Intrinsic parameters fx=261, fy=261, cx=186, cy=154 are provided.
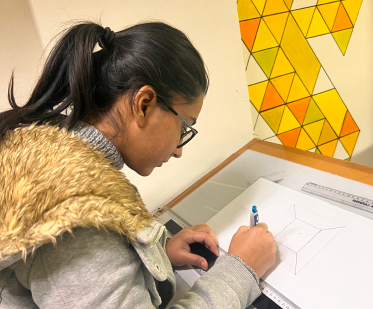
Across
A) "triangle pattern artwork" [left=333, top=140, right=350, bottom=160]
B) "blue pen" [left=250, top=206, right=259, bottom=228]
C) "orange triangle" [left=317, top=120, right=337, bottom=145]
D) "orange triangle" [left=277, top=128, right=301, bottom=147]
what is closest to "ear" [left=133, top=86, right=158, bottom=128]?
"blue pen" [left=250, top=206, right=259, bottom=228]

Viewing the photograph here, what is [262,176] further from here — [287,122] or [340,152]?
[340,152]

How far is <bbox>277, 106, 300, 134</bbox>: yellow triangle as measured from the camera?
136cm

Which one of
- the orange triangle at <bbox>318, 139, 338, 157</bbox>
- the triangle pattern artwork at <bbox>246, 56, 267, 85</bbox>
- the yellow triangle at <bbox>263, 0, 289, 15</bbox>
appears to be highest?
the yellow triangle at <bbox>263, 0, 289, 15</bbox>

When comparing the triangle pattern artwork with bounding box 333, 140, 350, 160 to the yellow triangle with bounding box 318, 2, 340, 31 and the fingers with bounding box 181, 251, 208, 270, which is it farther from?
the fingers with bounding box 181, 251, 208, 270

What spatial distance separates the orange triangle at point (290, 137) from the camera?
4.58ft

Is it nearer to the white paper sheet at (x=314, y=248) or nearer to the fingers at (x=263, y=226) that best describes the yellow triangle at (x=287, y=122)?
the white paper sheet at (x=314, y=248)

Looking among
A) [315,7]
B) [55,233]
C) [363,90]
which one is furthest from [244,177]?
[363,90]

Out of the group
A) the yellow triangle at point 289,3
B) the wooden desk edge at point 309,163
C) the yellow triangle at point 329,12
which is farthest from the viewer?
the yellow triangle at point 329,12

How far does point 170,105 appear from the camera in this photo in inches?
22.3

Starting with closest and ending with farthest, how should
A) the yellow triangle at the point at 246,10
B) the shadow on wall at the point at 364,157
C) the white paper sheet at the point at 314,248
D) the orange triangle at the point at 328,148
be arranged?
the white paper sheet at the point at 314,248
the yellow triangle at the point at 246,10
the orange triangle at the point at 328,148
the shadow on wall at the point at 364,157

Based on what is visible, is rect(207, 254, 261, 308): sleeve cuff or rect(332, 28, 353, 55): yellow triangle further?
rect(332, 28, 353, 55): yellow triangle

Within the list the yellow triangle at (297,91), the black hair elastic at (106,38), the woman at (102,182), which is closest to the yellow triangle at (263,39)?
the yellow triangle at (297,91)

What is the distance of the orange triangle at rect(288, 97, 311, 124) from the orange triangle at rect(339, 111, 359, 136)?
0.34 m

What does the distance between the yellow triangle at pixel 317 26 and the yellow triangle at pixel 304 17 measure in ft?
0.07
